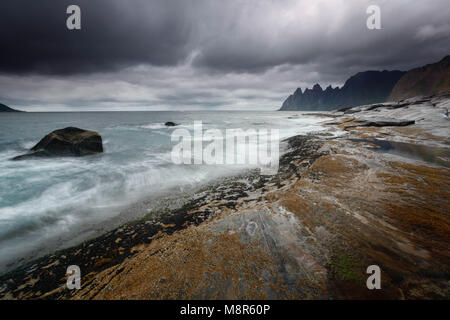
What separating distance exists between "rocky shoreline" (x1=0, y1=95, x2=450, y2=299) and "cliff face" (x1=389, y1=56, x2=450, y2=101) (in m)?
196

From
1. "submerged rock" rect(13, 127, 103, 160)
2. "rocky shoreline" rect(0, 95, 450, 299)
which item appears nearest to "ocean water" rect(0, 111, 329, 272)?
"rocky shoreline" rect(0, 95, 450, 299)

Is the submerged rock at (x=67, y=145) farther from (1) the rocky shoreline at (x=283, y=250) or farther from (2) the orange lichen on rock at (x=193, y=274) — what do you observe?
(2) the orange lichen on rock at (x=193, y=274)

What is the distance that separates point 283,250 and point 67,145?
17352 millimetres

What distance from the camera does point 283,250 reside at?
257 cm

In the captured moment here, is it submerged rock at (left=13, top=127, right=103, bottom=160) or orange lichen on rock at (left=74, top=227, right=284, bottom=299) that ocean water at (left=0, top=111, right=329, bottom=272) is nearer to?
submerged rock at (left=13, top=127, right=103, bottom=160)

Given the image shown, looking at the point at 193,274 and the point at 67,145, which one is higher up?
the point at 67,145

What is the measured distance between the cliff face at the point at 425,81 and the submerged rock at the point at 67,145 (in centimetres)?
19901

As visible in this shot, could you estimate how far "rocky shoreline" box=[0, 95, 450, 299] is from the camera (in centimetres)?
204

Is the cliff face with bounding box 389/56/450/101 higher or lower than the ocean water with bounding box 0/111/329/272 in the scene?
higher

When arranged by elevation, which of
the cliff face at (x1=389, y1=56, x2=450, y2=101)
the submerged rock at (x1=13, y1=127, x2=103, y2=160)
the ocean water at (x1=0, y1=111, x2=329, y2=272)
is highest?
the cliff face at (x1=389, y1=56, x2=450, y2=101)

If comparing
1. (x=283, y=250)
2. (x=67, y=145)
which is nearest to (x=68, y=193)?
(x=283, y=250)

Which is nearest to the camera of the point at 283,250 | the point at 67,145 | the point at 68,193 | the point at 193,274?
the point at 193,274

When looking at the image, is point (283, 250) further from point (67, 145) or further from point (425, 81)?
point (425, 81)
